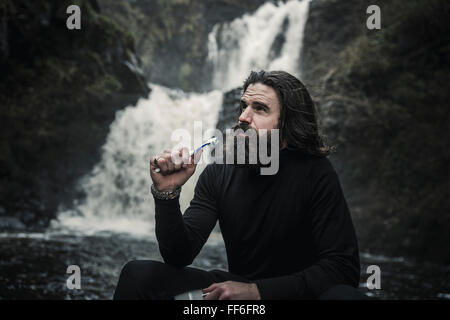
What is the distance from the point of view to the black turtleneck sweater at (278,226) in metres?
→ 2.06

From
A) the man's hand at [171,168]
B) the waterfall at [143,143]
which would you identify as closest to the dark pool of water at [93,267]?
the waterfall at [143,143]

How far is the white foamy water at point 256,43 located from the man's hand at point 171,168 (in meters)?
17.5

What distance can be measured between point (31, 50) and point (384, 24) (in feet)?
39.7

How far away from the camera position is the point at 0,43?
11.7 meters

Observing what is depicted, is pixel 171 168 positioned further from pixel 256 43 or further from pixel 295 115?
pixel 256 43

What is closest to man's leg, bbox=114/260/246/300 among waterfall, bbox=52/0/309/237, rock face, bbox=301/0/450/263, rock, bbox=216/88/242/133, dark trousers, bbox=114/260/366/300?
dark trousers, bbox=114/260/366/300

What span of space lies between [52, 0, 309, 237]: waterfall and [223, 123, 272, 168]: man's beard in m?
9.17

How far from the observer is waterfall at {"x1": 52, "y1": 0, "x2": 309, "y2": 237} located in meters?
13.4

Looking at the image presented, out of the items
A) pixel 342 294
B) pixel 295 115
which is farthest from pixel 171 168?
pixel 342 294

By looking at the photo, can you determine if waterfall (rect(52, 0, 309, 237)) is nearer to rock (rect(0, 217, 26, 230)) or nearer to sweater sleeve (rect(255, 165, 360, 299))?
rock (rect(0, 217, 26, 230))

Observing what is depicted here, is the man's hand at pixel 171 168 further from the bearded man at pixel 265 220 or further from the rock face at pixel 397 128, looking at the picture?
the rock face at pixel 397 128

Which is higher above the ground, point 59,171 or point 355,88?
point 355,88

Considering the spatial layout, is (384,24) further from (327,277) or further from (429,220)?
(327,277)
